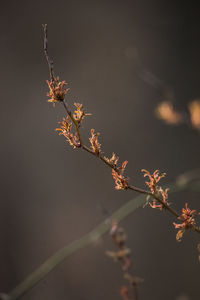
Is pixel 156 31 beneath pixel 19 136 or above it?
above

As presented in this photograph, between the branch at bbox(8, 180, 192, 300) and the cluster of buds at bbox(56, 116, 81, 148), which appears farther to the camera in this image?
the branch at bbox(8, 180, 192, 300)

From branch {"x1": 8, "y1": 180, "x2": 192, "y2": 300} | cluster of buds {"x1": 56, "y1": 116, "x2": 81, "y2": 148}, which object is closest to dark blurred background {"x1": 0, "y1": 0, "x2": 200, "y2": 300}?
branch {"x1": 8, "y1": 180, "x2": 192, "y2": 300}

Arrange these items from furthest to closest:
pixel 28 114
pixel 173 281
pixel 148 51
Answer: pixel 28 114, pixel 148 51, pixel 173 281

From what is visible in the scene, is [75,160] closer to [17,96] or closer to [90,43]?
[17,96]

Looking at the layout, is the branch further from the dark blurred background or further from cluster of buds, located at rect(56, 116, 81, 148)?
the dark blurred background

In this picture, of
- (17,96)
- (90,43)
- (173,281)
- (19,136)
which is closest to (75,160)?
(19,136)

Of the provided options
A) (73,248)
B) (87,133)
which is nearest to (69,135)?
(73,248)

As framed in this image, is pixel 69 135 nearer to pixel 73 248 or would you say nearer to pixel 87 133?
pixel 73 248

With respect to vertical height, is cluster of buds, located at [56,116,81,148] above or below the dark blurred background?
below
